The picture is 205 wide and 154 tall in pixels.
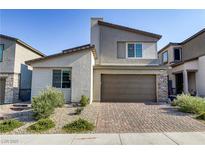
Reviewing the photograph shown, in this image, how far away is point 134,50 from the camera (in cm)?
1606

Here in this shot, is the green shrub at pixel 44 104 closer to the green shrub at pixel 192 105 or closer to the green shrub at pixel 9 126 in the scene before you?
the green shrub at pixel 9 126

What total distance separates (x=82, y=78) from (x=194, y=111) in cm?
805

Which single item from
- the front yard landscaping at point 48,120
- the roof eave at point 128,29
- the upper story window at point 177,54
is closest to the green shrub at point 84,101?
the front yard landscaping at point 48,120

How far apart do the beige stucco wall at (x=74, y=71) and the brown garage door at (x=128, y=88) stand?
2.38m

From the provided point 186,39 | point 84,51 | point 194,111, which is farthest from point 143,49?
point 186,39

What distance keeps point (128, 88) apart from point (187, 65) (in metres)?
7.83

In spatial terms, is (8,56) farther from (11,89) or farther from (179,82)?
(179,82)

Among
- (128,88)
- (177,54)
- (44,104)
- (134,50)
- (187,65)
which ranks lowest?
(44,104)

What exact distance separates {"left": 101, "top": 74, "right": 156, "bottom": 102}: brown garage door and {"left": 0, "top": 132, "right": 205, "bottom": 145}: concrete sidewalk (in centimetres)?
805

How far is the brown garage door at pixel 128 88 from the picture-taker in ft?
47.1

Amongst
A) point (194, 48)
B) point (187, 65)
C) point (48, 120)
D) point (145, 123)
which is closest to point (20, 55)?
point (48, 120)

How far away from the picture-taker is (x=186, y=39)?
70.8 ft

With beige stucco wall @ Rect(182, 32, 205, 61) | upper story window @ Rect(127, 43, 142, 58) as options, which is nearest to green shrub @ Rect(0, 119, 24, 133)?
upper story window @ Rect(127, 43, 142, 58)
